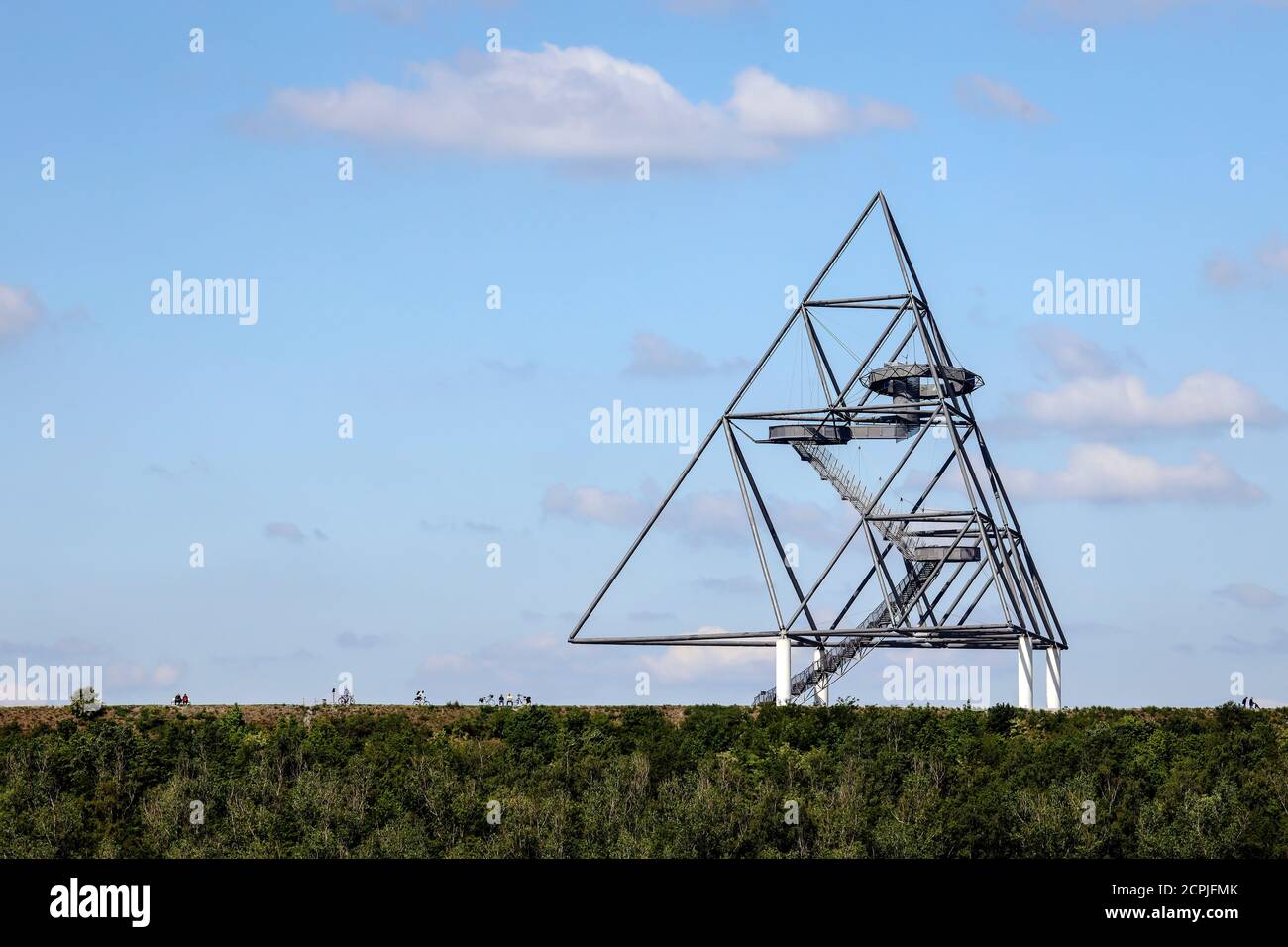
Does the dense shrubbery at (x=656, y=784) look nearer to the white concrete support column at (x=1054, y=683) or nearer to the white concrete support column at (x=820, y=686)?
the white concrete support column at (x=1054, y=683)

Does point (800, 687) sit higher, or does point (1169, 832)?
point (800, 687)

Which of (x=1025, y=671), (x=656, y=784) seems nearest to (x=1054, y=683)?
(x=1025, y=671)

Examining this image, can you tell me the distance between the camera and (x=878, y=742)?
254 ft

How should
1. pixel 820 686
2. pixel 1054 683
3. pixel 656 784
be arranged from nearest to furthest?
→ pixel 656 784, pixel 820 686, pixel 1054 683

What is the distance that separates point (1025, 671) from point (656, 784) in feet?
45.2

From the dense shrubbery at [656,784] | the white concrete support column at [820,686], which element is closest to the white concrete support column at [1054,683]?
the dense shrubbery at [656,784]

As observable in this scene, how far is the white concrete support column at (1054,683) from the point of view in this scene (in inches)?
3108

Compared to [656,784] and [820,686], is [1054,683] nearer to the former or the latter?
[820,686]

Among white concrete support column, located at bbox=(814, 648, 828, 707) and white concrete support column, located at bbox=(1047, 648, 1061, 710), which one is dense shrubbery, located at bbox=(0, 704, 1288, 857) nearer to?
white concrete support column, located at bbox=(1047, 648, 1061, 710)

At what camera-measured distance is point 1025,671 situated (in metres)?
75.9

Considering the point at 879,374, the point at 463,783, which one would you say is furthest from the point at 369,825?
the point at 879,374
